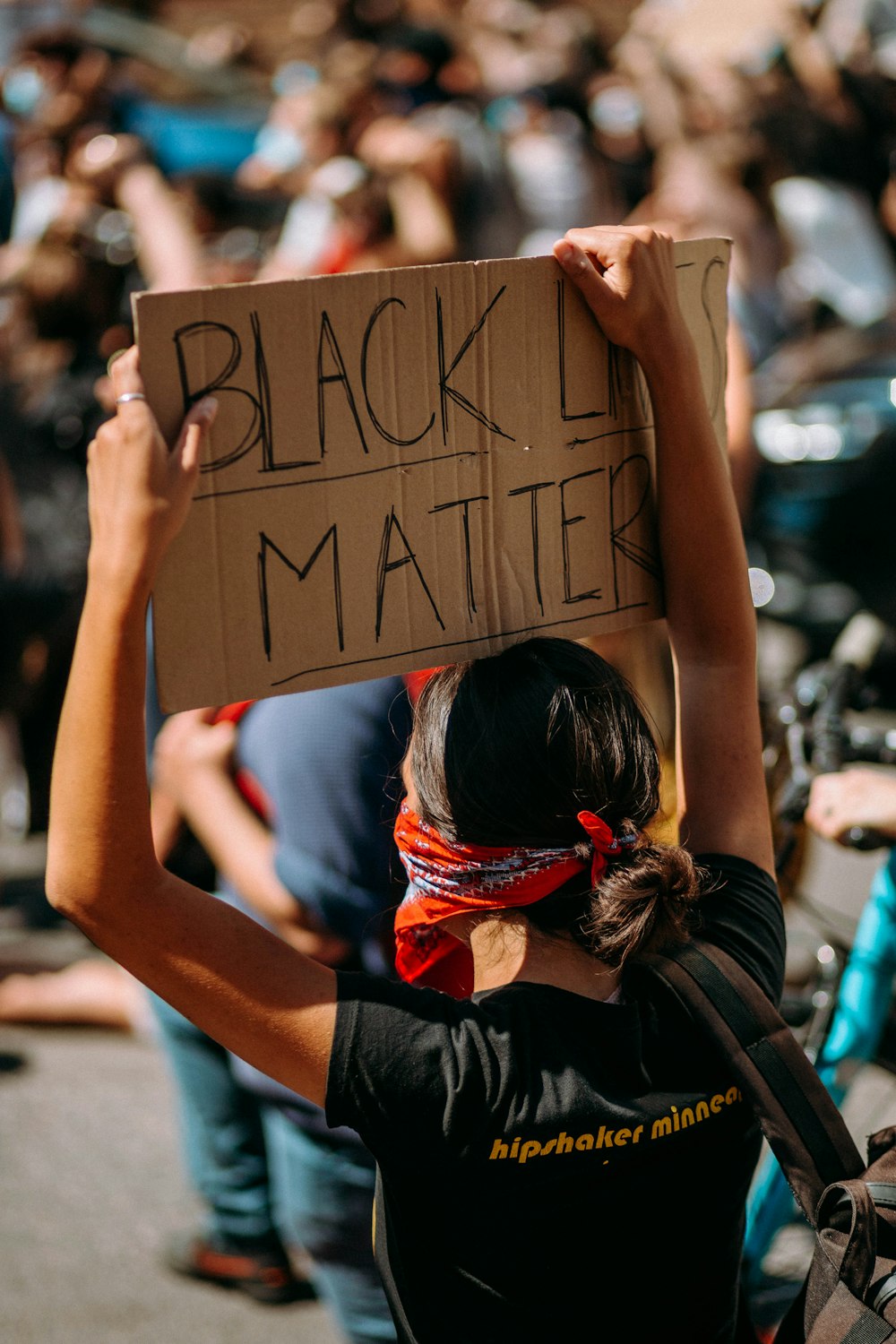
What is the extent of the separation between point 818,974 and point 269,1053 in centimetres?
153

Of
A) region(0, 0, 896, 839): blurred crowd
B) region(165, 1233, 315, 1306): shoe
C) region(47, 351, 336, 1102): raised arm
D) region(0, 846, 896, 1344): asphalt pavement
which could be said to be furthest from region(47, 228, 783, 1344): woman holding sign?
region(0, 0, 896, 839): blurred crowd

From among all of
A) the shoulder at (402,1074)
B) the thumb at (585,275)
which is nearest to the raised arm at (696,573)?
the thumb at (585,275)

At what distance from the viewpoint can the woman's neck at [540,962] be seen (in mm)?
1353

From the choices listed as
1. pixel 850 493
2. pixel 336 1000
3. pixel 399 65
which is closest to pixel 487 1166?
pixel 336 1000

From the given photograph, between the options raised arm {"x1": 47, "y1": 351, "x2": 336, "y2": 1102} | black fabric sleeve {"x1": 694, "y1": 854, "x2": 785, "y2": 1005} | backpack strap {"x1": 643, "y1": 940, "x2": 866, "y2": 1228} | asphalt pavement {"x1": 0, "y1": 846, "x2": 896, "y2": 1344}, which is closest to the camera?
raised arm {"x1": 47, "y1": 351, "x2": 336, "y2": 1102}

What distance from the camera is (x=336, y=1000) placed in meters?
1.24

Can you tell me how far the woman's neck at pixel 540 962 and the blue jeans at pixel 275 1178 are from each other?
911mm

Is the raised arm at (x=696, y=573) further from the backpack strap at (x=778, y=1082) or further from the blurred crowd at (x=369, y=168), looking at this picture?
the blurred crowd at (x=369, y=168)

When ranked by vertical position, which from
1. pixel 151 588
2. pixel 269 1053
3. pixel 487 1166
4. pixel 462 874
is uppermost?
pixel 151 588

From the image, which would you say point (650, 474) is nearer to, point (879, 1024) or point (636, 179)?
point (879, 1024)

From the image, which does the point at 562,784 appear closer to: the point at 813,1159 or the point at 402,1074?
the point at 402,1074

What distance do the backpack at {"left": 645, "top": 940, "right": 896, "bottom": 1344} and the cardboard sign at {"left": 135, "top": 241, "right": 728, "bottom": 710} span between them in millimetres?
459

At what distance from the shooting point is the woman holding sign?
1202mm

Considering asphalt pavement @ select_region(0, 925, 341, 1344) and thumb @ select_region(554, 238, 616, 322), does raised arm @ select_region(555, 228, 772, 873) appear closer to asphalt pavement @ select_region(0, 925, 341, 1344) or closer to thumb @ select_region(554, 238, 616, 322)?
thumb @ select_region(554, 238, 616, 322)
